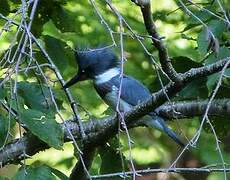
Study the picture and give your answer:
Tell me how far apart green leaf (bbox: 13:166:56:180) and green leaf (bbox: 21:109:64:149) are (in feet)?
0.26

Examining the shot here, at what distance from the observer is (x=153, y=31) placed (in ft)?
5.86

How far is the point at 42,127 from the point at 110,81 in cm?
142

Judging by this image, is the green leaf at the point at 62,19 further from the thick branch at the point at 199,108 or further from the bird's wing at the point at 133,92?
the thick branch at the point at 199,108

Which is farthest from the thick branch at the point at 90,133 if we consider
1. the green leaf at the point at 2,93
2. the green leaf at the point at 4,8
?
the green leaf at the point at 4,8

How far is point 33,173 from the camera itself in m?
1.98

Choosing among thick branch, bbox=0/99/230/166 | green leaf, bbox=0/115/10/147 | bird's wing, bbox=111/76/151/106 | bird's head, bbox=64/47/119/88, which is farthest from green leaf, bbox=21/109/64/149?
bird's wing, bbox=111/76/151/106

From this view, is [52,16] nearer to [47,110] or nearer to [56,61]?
[56,61]

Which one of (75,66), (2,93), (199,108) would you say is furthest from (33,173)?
(75,66)

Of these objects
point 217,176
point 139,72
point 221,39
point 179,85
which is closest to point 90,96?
point 139,72

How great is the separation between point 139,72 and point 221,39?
5.72 feet

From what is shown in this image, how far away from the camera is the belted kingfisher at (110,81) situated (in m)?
3.21

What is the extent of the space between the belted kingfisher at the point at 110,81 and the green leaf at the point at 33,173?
1.16m

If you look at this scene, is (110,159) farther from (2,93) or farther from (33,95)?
(2,93)

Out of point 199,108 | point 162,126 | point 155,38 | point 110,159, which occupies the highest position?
point 155,38
